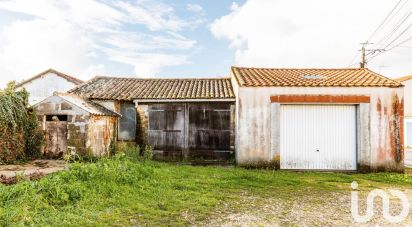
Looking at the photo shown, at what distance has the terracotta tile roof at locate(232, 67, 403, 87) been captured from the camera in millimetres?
11846

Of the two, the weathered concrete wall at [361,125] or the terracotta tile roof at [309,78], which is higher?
the terracotta tile roof at [309,78]

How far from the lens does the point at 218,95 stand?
1384 cm

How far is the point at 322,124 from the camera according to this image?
12.0 m

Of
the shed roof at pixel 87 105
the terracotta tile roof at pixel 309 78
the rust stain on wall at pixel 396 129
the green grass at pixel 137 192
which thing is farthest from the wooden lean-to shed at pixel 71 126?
the rust stain on wall at pixel 396 129

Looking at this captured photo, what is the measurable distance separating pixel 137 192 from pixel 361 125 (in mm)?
8492

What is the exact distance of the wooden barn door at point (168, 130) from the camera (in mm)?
13875

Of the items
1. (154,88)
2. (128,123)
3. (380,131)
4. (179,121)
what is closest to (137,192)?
(179,121)

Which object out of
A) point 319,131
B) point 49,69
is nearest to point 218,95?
point 319,131

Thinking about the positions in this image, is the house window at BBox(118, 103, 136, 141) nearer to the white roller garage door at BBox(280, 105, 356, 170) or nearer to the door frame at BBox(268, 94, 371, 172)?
the door frame at BBox(268, 94, 371, 172)

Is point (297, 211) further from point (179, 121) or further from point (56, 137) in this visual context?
point (56, 137)

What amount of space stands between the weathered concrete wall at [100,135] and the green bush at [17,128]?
1.96 meters

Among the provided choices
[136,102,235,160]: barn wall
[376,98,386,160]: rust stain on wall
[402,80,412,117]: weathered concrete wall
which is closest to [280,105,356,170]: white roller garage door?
[376,98,386,160]: rust stain on wall

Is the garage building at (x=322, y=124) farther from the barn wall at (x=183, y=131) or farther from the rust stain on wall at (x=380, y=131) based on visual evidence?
the barn wall at (x=183, y=131)

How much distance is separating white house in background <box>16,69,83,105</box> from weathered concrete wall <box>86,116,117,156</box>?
14.5 m
